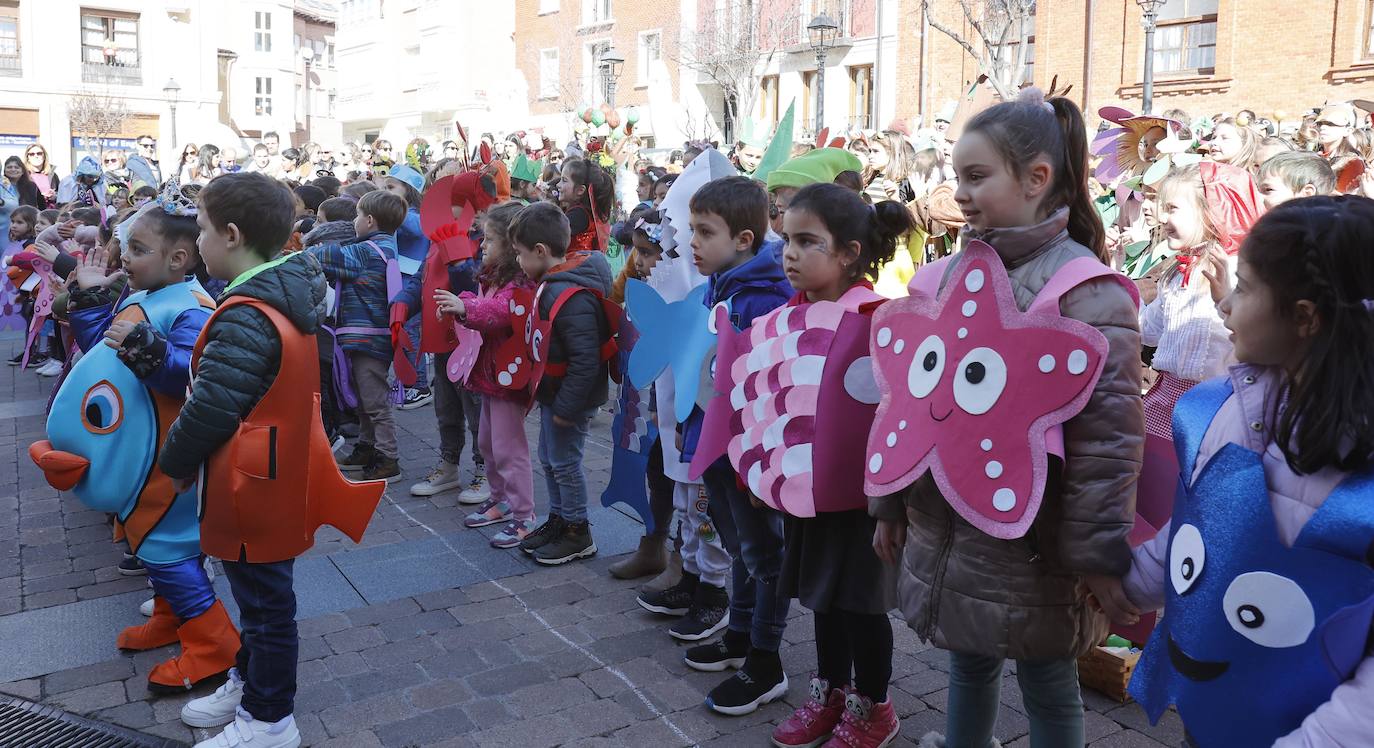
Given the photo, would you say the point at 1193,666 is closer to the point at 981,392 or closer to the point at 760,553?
the point at 981,392

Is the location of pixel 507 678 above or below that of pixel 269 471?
below

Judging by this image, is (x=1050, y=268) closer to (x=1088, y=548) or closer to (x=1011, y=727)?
(x=1088, y=548)

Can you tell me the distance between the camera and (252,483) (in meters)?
3.02

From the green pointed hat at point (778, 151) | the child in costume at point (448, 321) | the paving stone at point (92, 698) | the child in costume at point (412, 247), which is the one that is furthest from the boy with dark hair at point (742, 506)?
the child in costume at point (412, 247)

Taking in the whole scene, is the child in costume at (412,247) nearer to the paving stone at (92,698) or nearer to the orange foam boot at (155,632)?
the orange foam boot at (155,632)

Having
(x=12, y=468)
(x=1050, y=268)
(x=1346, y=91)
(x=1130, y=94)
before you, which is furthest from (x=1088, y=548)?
(x=1130, y=94)

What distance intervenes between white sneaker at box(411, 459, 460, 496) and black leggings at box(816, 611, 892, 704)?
10.8 ft

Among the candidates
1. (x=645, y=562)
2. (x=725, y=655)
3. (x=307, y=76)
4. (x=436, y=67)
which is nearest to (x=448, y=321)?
(x=645, y=562)

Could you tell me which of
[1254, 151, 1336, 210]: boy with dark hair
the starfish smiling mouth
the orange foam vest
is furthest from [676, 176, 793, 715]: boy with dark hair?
[1254, 151, 1336, 210]: boy with dark hair

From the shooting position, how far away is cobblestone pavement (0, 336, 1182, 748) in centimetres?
329

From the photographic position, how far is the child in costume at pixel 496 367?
4.97m

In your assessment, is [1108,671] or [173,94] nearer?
[1108,671]

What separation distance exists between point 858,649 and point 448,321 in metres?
3.33

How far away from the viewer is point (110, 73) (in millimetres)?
41438
